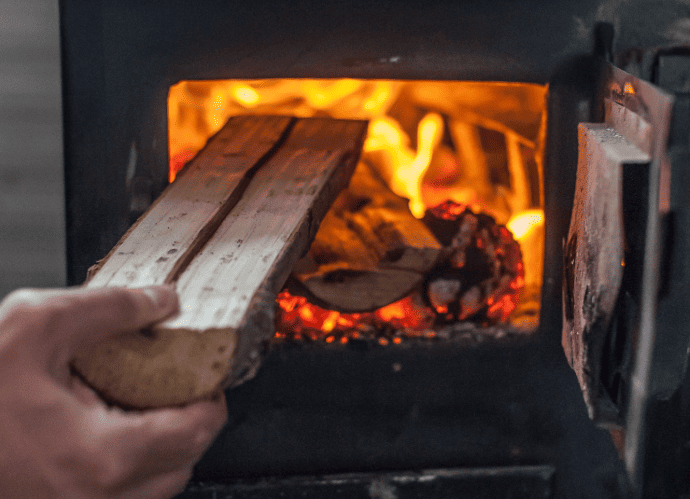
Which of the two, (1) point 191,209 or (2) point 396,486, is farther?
(2) point 396,486

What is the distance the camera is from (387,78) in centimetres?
96

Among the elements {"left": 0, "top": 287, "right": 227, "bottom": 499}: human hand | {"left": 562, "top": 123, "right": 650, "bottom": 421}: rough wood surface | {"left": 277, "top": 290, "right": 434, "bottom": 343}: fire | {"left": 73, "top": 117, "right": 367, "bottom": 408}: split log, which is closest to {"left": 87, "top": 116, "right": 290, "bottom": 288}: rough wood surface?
{"left": 73, "top": 117, "right": 367, "bottom": 408}: split log

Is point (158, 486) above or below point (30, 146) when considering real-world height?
below

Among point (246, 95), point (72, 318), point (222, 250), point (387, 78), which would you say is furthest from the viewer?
point (246, 95)

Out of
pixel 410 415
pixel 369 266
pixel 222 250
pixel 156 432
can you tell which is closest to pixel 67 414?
pixel 156 432

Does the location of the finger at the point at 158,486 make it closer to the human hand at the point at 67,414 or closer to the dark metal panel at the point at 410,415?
the human hand at the point at 67,414

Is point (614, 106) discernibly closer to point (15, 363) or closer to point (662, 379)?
point (662, 379)

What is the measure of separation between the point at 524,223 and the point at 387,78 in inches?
16.5

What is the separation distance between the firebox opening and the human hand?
464mm

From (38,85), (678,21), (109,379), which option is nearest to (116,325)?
(109,379)

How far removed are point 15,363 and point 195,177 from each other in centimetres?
42

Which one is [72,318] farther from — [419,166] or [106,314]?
[419,166]

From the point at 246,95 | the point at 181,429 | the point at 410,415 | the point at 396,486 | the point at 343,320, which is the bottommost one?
the point at 396,486

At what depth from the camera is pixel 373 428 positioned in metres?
1.04
